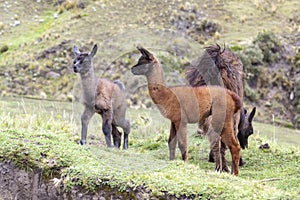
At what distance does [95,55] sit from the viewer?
8.32 metres

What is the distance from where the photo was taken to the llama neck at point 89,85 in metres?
8.30

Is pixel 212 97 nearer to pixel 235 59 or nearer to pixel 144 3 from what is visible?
pixel 235 59

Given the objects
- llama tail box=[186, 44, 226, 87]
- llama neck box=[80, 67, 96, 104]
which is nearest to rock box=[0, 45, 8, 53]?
llama neck box=[80, 67, 96, 104]

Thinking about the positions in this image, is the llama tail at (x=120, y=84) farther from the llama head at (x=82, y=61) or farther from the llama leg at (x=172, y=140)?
the llama leg at (x=172, y=140)

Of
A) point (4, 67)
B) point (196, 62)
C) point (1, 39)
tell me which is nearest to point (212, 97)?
point (196, 62)

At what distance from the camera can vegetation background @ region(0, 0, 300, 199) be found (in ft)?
22.3

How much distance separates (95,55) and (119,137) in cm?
160

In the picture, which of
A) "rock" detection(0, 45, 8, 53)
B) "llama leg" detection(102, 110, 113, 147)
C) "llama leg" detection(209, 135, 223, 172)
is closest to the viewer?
"llama leg" detection(209, 135, 223, 172)

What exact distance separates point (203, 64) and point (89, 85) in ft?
5.30

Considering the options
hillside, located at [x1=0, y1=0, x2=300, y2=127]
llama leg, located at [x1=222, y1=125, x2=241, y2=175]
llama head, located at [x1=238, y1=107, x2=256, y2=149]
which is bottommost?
hillside, located at [x1=0, y1=0, x2=300, y2=127]

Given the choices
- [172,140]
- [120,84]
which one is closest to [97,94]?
[120,84]

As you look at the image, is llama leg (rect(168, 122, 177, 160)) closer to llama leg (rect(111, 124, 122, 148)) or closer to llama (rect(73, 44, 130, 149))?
llama (rect(73, 44, 130, 149))

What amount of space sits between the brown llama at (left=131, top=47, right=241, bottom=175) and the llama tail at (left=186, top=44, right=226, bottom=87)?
21.3 inches

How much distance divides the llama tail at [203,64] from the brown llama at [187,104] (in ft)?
1.78
